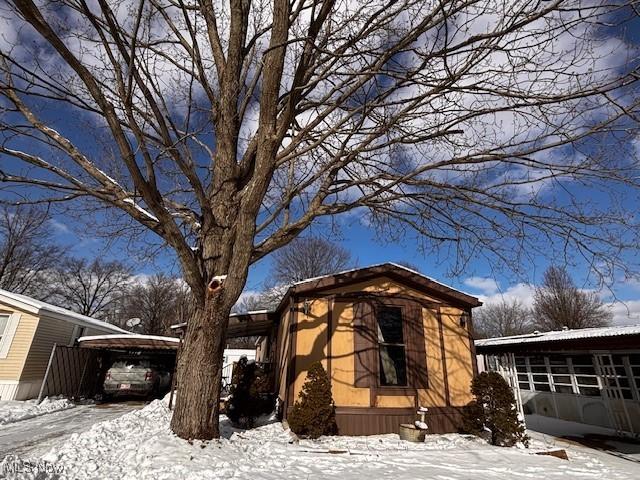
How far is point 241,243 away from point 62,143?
9.54 feet

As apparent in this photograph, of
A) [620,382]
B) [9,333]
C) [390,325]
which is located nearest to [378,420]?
[390,325]

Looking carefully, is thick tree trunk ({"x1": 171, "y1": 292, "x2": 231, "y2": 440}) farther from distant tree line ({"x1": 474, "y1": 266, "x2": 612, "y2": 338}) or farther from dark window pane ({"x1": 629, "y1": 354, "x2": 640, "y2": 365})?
distant tree line ({"x1": 474, "y1": 266, "x2": 612, "y2": 338})

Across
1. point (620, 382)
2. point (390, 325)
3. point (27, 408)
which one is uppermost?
point (390, 325)

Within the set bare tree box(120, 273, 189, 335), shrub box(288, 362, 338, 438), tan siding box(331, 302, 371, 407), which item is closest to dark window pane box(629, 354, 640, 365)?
tan siding box(331, 302, 371, 407)

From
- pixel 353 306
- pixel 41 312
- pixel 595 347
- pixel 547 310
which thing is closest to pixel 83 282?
pixel 41 312

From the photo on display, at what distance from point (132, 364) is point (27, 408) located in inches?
144

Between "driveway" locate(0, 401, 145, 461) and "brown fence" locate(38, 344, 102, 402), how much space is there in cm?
172

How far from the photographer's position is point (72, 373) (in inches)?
560

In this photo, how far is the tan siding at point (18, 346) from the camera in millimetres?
12781

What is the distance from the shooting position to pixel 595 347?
10.1m

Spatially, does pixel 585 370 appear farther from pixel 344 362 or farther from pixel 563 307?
pixel 563 307

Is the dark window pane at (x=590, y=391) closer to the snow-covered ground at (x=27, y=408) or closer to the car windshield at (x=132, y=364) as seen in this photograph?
the car windshield at (x=132, y=364)

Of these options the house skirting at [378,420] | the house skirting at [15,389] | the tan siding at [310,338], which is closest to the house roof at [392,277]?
the tan siding at [310,338]

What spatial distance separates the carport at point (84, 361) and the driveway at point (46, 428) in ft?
5.97
